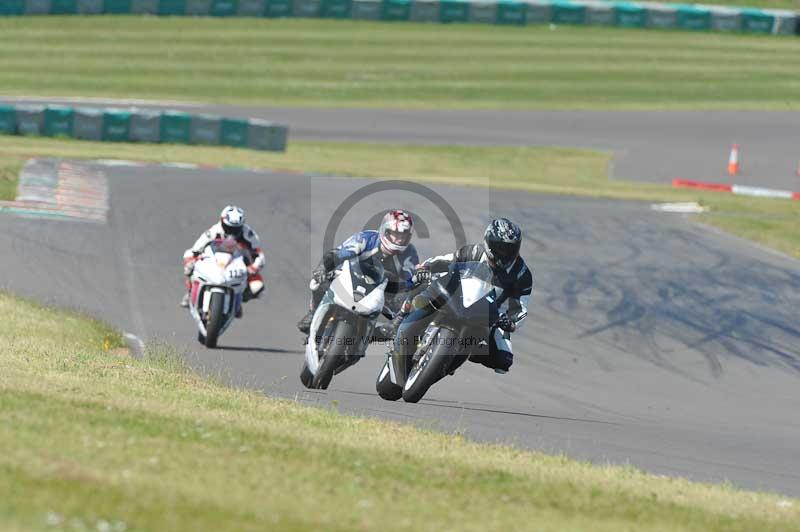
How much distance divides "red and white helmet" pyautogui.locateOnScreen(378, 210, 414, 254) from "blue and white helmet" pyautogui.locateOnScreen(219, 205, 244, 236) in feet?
13.0

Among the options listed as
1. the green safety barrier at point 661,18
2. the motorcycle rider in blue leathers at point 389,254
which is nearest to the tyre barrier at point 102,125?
the motorcycle rider in blue leathers at point 389,254

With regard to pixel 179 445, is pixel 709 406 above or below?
below

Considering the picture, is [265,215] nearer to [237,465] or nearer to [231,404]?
[231,404]

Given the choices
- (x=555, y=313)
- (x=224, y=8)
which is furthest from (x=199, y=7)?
(x=555, y=313)

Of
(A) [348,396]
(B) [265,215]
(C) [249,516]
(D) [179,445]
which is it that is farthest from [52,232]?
(C) [249,516]

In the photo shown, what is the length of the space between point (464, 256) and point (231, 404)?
2.80 meters

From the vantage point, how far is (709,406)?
14.0 meters

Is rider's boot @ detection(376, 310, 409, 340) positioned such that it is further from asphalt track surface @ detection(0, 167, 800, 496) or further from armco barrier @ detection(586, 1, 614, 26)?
armco barrier @ detection(586, 1, 614, 26)

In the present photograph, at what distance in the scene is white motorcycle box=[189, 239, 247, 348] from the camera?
15867 millimetres

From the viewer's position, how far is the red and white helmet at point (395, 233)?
41.1 feet

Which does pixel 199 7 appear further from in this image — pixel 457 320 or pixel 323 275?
pixel 457 320

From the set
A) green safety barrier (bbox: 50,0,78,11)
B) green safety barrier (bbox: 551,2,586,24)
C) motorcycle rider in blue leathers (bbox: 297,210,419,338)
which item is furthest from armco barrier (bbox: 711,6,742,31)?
motorcycle rider in blue leathers (bbox: 297,210,419,338)

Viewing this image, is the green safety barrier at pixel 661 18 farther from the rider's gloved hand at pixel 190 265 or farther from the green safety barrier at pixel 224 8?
the rider's gloved hand at pixel 190 265

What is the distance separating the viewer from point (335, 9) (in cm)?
5231
